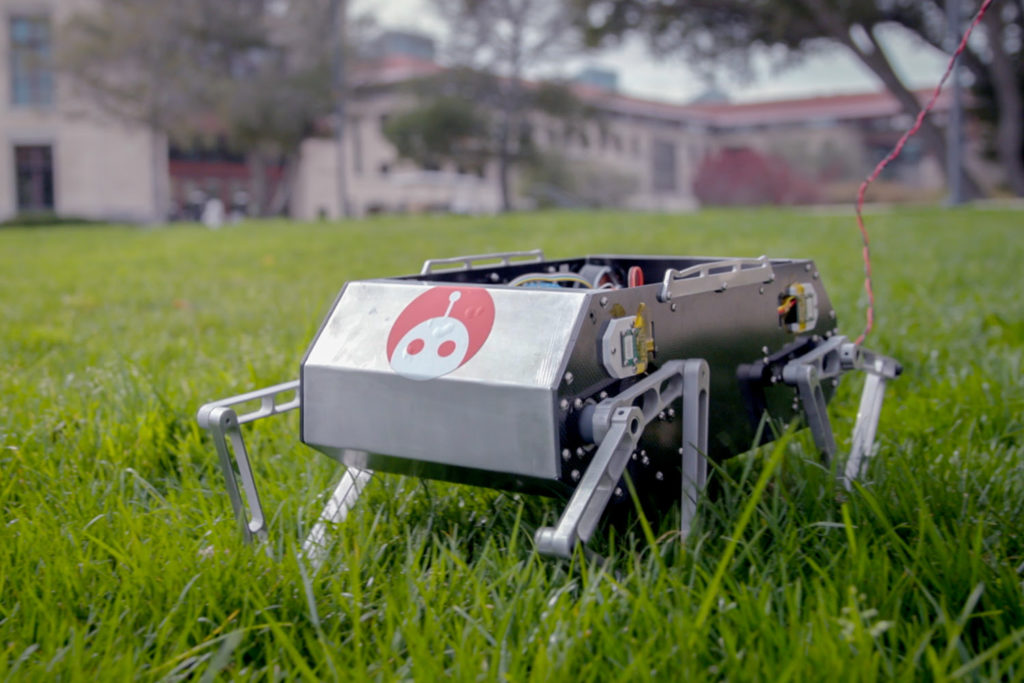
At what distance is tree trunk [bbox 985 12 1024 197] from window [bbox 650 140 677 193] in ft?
128

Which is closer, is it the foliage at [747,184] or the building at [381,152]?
the building at [381,152]

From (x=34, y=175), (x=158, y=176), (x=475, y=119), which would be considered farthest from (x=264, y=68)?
(x=34, y=175)

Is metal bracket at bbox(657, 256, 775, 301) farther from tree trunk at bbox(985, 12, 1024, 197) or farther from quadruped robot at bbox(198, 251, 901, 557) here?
tree trunk at bbox(985, 12, 1024, 197)

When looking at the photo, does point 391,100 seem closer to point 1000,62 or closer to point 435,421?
point 1000,62

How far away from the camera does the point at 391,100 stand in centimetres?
4769

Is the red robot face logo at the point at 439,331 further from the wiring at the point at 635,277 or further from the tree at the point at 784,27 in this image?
the tree at the point at 784,27

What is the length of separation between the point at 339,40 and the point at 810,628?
32337 mm

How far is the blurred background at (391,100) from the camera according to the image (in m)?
21.2

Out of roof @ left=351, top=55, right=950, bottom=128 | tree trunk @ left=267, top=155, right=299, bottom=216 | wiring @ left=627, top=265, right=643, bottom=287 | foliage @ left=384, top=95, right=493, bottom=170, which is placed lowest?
wiring @ left=627, top=265, right=643, bottom=287

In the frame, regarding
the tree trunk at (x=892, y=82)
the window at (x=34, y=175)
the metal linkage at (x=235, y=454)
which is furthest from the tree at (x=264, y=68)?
the metal linkage at (x=235, y=454)

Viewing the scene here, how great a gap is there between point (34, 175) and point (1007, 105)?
110 feet

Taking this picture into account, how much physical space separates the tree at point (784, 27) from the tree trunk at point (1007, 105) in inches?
1.6

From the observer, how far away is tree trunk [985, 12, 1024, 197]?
19.2m

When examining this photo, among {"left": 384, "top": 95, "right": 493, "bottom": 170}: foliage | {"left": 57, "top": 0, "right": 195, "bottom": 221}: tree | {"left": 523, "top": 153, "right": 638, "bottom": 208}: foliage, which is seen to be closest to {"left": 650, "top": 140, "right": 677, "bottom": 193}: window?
{"left": 523, "top": 153, "right": 638, "bottom": 208}: foliage
